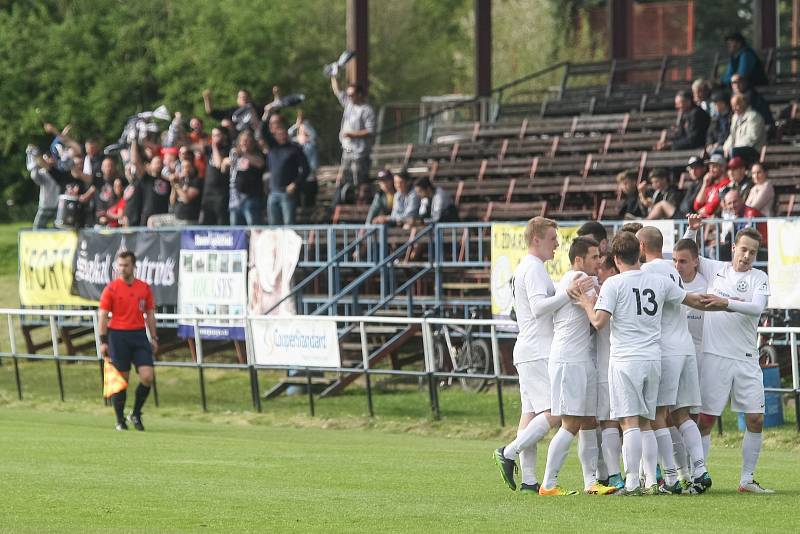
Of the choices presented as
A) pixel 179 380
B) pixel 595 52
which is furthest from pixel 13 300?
pixel 595 52

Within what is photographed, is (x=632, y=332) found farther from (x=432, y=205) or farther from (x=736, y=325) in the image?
(x=432, y=205)

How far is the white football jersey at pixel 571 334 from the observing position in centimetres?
1112

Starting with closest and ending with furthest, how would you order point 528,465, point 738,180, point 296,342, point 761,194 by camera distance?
1. point 528,465
2. point 761,194
3. point 738,180
4. point 296,342

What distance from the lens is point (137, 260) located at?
2484cm

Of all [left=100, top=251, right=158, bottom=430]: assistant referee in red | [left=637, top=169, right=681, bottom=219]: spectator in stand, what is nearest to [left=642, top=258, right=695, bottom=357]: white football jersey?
[left=100, top=251, right=158, bottom=430]: assistant referee in red

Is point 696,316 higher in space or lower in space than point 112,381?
higher

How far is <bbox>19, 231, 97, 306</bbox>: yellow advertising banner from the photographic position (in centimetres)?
2628

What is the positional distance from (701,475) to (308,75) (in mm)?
53921

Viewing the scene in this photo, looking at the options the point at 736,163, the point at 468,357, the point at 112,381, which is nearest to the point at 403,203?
the point at 468,357

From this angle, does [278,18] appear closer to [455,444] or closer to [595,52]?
[595,52]

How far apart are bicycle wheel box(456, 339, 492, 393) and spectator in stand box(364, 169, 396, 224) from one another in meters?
3.86

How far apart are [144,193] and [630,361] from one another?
1666 centimetres

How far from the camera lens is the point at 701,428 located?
1198 cm

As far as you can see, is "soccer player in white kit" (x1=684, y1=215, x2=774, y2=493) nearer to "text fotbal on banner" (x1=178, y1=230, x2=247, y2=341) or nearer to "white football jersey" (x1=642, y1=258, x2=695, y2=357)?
"white football jersey" (x1=642, y1=258, x2=695, y2=357)
